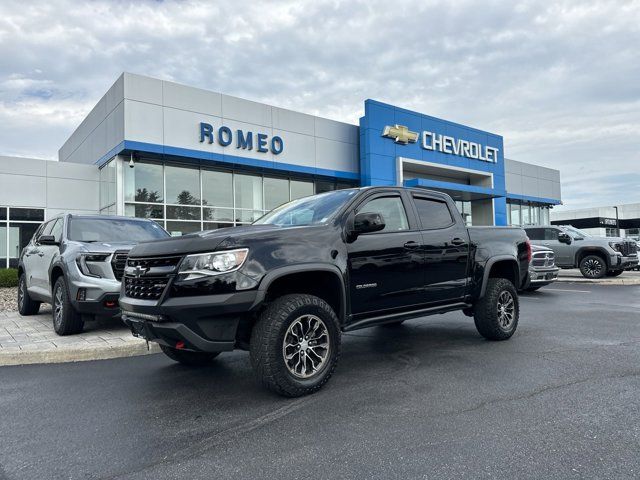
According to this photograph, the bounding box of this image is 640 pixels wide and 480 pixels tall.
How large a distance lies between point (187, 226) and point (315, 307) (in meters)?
15.6

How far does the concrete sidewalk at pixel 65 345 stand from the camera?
5.73 m

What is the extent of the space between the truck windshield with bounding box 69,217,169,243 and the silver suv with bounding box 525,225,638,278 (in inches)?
504

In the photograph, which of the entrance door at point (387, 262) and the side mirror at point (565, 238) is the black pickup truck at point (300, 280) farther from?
the side mirror at point (565, 238)

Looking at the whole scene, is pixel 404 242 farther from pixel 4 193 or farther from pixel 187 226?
pixel 4 193

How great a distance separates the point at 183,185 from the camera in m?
18.8

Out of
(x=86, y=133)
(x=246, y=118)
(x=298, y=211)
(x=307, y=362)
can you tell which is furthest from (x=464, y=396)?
(x=86, y=133)

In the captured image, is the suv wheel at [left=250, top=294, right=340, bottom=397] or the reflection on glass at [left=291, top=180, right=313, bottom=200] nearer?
the suv wheel at [left=250, top=294, right=340, bottom=397]

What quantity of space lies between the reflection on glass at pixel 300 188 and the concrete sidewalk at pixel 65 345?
15229 mm

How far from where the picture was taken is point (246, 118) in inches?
784

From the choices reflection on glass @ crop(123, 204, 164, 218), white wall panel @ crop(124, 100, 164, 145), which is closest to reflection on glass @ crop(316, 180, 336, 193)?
reflection on glass @ crop(123, 204, 164, 218)

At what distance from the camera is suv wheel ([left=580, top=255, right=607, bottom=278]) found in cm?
1605

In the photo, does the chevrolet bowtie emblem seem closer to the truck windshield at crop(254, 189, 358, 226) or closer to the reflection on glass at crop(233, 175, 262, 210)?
the reflection on glass at crop(233, 175, 262, 210)

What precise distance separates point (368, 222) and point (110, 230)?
16.2ft

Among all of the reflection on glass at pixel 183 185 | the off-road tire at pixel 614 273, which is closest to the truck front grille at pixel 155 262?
the reflection on glass at pixel 183 185
